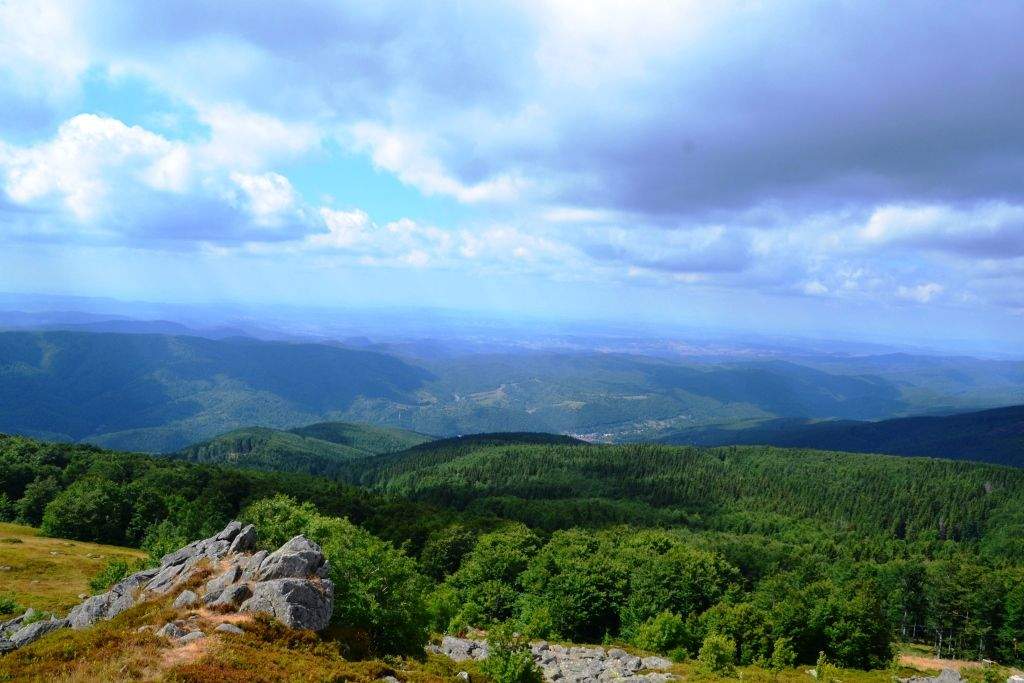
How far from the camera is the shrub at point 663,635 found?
212 ft

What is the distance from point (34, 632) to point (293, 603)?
51.6ft

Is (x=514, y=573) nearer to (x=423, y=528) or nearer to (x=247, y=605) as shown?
(x=423, y=528)

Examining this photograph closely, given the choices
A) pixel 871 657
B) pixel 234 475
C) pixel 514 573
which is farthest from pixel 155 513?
pixel 871 657

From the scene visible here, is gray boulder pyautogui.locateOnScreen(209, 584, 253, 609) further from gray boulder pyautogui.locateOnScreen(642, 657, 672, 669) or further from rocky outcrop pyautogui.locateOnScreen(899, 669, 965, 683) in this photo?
rocky outcrop pyautogui.locateOnScreen(899, 669, 965, 683)

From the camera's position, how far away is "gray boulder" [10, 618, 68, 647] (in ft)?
107

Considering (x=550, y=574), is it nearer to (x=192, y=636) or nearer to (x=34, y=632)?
(x=192, y=636)

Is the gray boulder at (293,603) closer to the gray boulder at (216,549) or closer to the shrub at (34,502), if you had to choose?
the gray boulder at (216,549)

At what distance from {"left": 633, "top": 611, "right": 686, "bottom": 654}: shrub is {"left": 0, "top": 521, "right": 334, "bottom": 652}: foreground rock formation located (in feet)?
144

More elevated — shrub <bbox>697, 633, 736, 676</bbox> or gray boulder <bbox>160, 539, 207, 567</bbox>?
gray boulder <bbox>160, 539, 207, 567</bbox>

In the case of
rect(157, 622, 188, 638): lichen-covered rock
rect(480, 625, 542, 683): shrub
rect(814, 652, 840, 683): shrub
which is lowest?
rect(814, 652, 840, 683): shrub

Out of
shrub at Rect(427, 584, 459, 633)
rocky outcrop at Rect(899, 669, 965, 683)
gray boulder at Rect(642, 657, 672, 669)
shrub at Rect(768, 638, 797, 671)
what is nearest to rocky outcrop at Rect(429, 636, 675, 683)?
gray boulder at Rect(642, 657, 672, 669)

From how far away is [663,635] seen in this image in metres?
64.9

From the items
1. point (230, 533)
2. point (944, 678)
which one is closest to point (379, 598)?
point (230, 533)

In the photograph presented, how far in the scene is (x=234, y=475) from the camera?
130 metres
